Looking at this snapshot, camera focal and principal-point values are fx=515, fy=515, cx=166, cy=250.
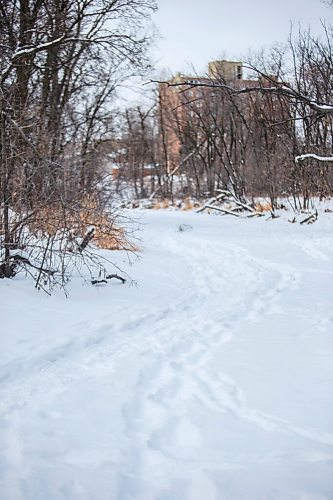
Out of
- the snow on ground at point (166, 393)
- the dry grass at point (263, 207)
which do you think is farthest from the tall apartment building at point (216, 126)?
the snow on ground at point (166, 393)

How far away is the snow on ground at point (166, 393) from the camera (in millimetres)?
2408

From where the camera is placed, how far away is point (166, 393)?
3.38 metres

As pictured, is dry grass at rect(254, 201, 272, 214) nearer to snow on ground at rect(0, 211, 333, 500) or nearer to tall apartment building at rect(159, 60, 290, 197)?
tall apartment building at rect(159, 60, 290, 197)

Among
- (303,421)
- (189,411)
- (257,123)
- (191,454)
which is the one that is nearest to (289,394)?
(303,421)

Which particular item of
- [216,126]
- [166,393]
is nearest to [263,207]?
[216,126]

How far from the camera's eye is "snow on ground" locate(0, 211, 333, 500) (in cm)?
241

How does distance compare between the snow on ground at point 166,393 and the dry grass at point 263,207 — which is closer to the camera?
the snow on ground at point 166,393

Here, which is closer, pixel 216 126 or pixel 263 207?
pixel 263 207

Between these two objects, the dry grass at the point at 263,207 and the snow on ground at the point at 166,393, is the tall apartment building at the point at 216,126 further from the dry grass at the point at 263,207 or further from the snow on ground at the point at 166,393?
the snow on ground at the point at 166,393

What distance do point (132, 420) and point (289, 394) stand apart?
3.45 ft

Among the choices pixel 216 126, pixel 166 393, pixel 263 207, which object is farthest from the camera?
pixel 216 126

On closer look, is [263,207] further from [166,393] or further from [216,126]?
[166,393]

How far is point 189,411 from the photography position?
312 centimetres

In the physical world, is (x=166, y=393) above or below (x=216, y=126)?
below
